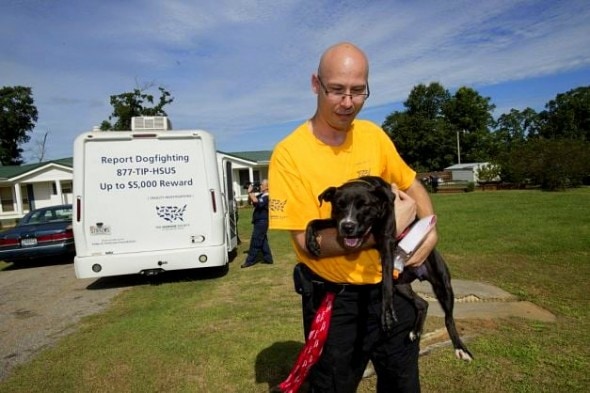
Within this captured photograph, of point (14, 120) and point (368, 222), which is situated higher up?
point (14, 120)

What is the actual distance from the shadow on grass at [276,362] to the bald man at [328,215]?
1824 millimetres

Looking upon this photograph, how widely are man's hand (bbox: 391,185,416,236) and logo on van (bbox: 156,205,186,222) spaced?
6356 mm

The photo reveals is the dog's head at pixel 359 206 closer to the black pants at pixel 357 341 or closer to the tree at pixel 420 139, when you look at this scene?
the black pants at pixel 357 341

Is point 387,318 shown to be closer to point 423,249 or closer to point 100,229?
point 423,249

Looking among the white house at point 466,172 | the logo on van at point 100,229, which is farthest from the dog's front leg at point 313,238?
the white house at point 466,172

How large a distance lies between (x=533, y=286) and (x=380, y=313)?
560 cm

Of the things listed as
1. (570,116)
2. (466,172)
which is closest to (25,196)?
(466,172)

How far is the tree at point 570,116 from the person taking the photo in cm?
7475

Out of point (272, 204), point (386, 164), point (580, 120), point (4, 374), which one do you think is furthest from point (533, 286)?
point (580, 120)

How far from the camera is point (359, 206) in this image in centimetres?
224

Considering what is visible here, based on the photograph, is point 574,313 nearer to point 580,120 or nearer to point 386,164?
point 386,164

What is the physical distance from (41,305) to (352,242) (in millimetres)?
7667

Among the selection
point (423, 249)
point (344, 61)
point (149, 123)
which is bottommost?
point (423, 249)

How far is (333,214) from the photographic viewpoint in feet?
7.43
